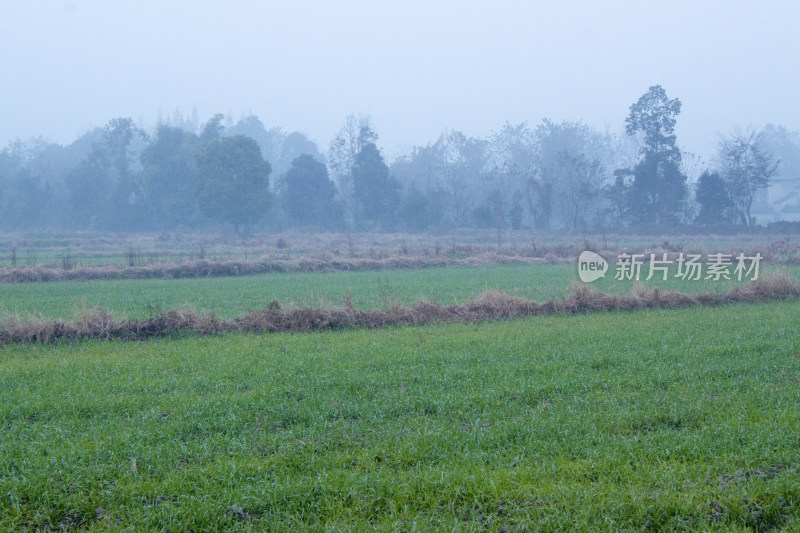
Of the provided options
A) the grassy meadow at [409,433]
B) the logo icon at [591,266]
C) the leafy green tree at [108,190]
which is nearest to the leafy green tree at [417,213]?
the leafy green tree at [108,190]

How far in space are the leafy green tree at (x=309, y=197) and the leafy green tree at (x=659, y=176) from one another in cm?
3160

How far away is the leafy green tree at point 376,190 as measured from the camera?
71.6 metres

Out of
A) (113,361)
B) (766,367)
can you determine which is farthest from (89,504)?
(766,367)

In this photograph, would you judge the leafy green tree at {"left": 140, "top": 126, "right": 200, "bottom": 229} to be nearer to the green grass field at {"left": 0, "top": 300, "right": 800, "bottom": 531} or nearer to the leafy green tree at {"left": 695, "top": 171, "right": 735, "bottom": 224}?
the leafy green tree at {"left": 695, "top": 171, "right": 735, "bottom": 224}

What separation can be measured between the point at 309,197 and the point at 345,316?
188ft

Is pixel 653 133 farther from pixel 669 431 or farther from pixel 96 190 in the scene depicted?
pixel 669 431

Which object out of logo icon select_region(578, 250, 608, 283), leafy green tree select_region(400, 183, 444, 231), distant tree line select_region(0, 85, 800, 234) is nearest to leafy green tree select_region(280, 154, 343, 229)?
distant tree line select_region(0, 85, 800, 234)

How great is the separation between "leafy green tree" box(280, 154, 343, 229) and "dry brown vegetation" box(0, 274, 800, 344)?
55405 mm

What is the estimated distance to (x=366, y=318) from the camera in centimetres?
1451

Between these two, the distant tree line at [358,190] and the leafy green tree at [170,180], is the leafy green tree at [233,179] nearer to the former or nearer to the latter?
the distant tree line at [358,190]

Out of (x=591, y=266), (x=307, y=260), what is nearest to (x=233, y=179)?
(x=307, y=260)

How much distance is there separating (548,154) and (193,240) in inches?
2060

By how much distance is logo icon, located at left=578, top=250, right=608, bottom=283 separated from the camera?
28.6m

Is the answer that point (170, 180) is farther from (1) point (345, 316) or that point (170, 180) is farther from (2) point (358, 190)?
(1) point (345, 316)
